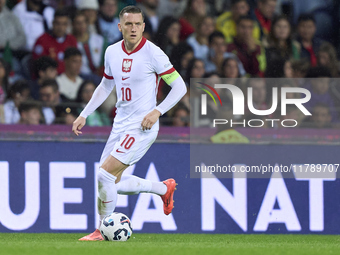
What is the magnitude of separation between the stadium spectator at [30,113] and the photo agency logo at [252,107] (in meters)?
1.88

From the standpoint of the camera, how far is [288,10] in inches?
352

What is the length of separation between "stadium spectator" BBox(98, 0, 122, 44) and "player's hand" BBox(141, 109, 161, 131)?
3353 mm

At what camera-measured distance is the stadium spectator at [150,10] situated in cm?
871

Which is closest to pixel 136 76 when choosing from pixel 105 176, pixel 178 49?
pixel 105 176

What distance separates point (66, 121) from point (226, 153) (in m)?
1.87

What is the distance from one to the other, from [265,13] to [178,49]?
59.0 inches

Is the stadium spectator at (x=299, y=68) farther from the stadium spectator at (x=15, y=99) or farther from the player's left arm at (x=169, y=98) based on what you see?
the stadium spectator at (x=15, y=99)

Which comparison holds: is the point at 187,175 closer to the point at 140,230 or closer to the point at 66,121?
the point at 140,230

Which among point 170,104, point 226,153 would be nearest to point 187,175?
point 226,153

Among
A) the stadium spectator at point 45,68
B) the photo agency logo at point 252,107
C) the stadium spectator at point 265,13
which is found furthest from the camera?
the stadium spectator at point 265,13

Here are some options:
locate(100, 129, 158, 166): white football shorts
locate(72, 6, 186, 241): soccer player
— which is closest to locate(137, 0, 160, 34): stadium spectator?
locate(72, 6, 186, 241): soccer player

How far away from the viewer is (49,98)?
751cm

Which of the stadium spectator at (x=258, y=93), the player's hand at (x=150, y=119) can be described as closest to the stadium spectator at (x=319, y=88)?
the stadium spectator at (x=258, y=93)

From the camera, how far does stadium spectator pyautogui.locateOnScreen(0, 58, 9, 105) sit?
24.4ft
